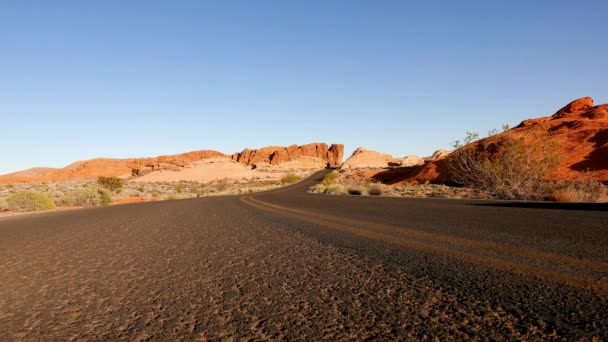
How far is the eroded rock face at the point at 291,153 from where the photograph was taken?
17800 centimetres

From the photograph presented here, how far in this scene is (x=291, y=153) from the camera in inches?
7072

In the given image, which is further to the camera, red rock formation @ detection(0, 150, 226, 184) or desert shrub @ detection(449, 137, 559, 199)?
red rock formation @ detection(0, 150, 226, 184)

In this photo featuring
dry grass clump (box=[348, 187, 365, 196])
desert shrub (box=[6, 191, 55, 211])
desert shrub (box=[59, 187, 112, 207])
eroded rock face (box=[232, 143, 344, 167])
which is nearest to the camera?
desert shrub (box=[6, 191, 55, 211])

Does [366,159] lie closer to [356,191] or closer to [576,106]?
[576,106]

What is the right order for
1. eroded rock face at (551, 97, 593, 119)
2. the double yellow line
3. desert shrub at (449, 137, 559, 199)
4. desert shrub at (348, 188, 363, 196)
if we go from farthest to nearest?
eroded rock face at (551, 97, 593, 119)
desert shrub at (348, 188, 363, 196)
desert shrub at (449, 137, 559, 199)
the double yellow line

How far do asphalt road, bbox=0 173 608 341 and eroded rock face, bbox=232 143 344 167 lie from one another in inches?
6708

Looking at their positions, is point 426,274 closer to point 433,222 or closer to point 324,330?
point 324,330

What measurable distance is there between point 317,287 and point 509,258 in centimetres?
209

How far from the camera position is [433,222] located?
708 centimetres

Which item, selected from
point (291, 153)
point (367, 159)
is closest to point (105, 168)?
point (291, 153)

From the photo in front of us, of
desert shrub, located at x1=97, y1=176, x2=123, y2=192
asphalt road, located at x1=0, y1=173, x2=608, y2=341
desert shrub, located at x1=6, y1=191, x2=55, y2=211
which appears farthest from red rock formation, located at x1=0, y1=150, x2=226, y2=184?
asphalt road, located at x1=0, y1=173, x2=608, y2=341

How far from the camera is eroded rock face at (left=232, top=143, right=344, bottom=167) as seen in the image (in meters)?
178

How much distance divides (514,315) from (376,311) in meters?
0.77

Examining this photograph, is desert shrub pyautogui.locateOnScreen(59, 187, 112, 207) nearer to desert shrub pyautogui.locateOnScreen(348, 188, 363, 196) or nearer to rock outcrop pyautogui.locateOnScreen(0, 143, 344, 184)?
desert shrub pyautogui.locateOnScreen(348, 188, 363, 196)
